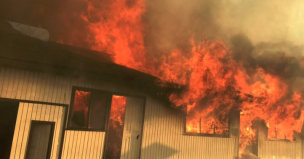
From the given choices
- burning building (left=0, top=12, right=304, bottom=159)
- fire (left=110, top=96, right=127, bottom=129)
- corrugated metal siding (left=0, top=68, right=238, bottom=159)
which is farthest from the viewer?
fire (left=110, top=96, right=127, bottom=129)

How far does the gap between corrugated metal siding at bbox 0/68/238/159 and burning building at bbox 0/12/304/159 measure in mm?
28

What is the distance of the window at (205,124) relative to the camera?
36.7 feet

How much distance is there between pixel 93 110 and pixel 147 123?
8.25 ft

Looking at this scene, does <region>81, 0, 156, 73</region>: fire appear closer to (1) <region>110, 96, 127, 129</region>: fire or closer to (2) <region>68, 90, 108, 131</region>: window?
(1) <region>110, 96, 127, 129</region>: fire

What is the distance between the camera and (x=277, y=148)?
14.0 metres

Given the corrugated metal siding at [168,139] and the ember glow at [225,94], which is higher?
the ember glow at [225,94]

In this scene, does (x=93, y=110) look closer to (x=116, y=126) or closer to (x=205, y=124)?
(x=116, y=126)

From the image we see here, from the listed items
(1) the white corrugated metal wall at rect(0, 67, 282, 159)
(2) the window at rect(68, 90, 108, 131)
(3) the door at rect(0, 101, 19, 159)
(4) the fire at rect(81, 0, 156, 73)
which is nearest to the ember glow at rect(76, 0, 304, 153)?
(1) the white corrugated metal wall at rect(0, 67, 282, 159)

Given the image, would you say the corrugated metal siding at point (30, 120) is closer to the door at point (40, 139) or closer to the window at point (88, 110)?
the door at point (40, 139)

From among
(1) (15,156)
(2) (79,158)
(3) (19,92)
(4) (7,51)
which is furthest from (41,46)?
(2) (79,158)

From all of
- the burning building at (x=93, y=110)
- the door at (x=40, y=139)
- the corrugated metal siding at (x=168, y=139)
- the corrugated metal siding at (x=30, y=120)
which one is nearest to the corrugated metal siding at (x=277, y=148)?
the burning building at (x=93, y=110)

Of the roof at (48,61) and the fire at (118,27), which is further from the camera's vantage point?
the fire at (118,27)

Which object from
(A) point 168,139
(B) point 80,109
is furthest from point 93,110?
(A) point 168,139

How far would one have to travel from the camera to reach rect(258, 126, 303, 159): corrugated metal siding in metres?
13.5
